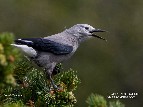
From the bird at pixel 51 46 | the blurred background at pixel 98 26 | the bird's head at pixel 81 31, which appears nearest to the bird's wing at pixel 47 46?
the bird at pixel 51 46

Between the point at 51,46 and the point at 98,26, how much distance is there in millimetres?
6610

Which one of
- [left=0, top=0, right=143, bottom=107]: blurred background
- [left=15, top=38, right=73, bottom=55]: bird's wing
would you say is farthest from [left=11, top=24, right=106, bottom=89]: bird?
[left=0, top=0, right=143, bottom=107]: blurred background

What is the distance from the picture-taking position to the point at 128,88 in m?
8.84

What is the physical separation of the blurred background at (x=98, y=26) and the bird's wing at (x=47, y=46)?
190 inches

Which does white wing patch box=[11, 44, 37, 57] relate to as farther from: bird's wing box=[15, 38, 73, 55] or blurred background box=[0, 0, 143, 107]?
blurred background box=[0, 0, 143, 107]

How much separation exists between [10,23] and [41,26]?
0.58 metres

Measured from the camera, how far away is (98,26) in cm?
997

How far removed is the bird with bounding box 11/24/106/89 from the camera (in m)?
3.15

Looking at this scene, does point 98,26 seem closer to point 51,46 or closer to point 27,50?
point 51,46

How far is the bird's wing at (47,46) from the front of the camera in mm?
3196

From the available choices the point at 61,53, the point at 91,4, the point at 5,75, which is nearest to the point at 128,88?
the point at 91,4

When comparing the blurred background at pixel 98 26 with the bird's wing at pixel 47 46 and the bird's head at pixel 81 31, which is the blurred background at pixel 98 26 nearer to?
the bird's head at pixel 81 31

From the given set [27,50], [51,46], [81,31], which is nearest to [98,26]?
[81,31]

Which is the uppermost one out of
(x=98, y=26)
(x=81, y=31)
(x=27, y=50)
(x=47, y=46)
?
(x=98, y=26)
